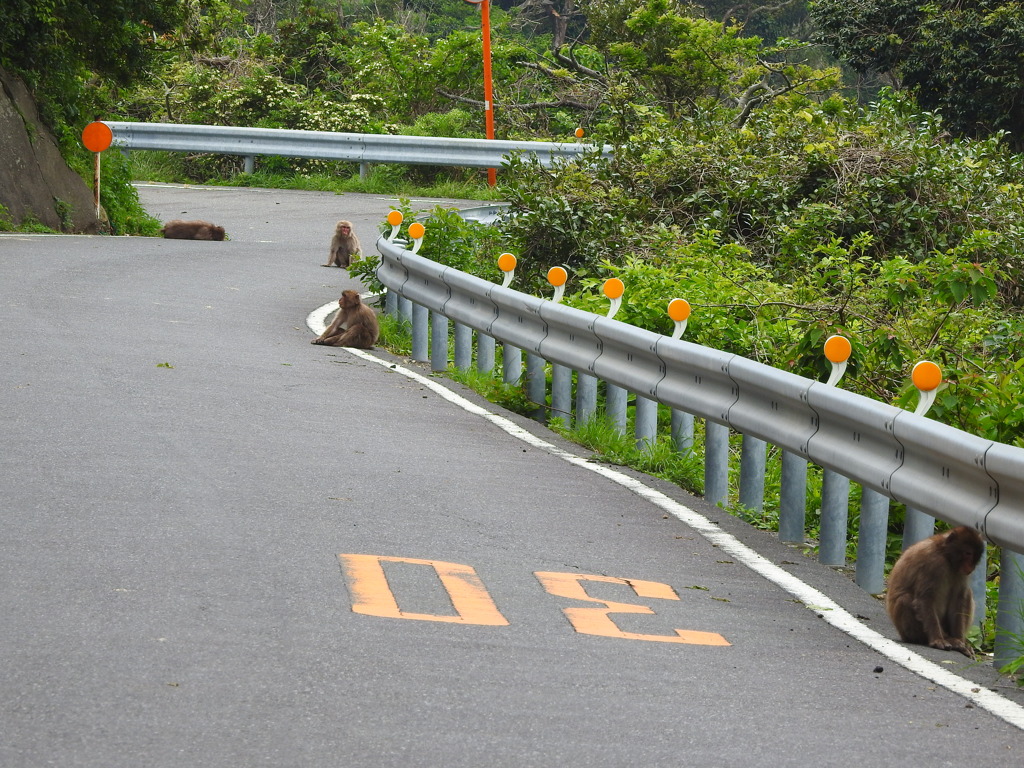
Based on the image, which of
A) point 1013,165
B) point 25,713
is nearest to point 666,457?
point 25,713

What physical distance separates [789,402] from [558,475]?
1.56 m

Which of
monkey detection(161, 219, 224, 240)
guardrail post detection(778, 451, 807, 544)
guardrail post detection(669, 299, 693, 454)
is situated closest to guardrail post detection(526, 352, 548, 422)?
guardrail post detection(669, 299, 693, 454)

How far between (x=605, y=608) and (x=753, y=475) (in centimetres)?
229

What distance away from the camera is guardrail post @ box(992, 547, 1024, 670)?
17.0 ft

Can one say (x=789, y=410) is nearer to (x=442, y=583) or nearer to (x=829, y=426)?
(x=829, y=426)

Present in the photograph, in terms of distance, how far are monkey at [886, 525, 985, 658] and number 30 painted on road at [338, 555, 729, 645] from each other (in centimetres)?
70

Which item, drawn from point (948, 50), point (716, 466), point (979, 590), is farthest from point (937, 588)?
point (948, 50)

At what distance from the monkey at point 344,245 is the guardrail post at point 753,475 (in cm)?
1018

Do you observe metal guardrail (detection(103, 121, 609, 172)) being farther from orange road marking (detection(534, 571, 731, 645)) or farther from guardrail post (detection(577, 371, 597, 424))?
orange road marking (detection(534, 571, 731, 645))

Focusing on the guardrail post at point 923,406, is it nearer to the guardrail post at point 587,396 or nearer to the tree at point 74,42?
the guardrail post at point 587,396

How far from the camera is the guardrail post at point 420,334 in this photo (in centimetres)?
1234

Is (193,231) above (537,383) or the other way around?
above

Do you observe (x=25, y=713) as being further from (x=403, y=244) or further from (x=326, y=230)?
(x=326, y=230)

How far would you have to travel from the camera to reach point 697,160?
50.6 ft
